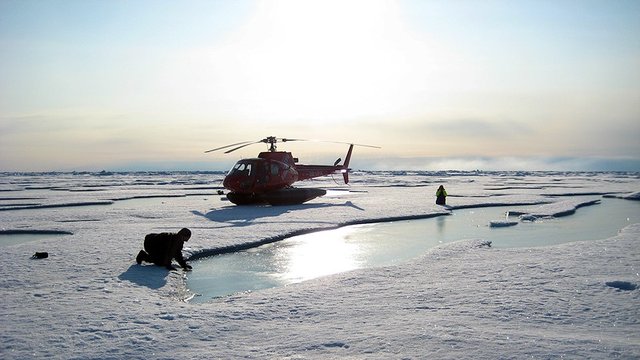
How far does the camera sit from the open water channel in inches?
357

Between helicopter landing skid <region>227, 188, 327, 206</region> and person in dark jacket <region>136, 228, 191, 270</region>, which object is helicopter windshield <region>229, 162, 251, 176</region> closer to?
helicopter landing skid <region>227, 188, 327, 206</region>

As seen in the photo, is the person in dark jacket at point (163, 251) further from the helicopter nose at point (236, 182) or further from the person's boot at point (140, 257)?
the helicopter nose at point (236, 182)

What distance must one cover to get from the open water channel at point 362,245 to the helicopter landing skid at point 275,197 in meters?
8.03

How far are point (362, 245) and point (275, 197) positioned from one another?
12.0 metres

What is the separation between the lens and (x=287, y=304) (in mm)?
6812

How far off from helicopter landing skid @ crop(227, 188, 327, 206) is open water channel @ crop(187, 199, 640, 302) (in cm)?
803

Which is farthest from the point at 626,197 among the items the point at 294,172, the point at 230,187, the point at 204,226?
the point at 204,226

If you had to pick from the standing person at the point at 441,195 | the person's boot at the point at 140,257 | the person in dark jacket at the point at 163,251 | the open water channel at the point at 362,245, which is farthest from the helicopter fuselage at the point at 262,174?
the person's boot at the point at 140,257

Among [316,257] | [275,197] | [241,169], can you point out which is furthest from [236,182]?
[316,257]

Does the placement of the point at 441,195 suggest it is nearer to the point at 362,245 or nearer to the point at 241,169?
the point at 241,169

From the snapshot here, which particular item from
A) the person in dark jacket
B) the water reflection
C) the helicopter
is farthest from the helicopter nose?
the person in dark jacket

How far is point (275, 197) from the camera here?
2417cm

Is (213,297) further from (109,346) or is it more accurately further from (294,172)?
(294,172)

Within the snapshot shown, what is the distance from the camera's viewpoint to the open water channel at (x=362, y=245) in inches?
357
